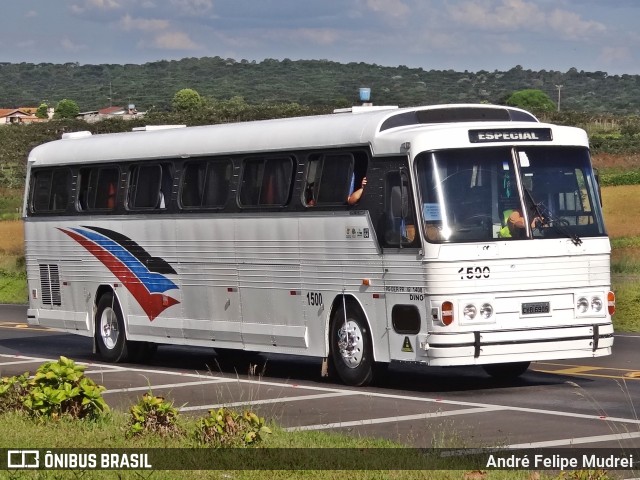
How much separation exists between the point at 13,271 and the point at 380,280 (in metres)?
33.5

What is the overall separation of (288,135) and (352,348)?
3.12m

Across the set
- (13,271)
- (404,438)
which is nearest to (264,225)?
(404,438)

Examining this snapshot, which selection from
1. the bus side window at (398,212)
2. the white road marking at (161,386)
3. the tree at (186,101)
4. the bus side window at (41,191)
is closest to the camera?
the bus side window at (398,212)

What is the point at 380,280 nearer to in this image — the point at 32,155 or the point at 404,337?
the point at 404,337

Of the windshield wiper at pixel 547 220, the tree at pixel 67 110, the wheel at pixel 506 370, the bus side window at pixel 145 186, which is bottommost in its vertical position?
the wheel at pixel 506 370

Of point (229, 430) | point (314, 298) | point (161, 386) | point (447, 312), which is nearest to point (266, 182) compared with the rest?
point (314, 298)

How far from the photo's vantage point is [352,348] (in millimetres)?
18484

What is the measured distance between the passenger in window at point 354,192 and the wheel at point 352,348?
133 cm

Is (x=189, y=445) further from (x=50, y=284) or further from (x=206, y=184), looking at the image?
(x=50, y=284)

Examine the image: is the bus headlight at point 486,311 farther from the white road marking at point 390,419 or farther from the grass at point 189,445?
the grass at point 189,445

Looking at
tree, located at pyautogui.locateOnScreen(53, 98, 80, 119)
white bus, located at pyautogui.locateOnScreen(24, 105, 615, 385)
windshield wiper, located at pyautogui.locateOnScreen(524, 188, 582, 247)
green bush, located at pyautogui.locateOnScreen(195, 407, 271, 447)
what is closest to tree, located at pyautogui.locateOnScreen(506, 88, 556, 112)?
tree, located at pyautogui.locateOnScreen(53, 98, 80, 119)

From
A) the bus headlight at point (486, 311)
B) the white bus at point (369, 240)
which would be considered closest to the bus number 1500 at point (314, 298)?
the white bus at point (369, 240)

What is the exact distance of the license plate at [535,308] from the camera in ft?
56.7

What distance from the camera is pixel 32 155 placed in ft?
85.0
